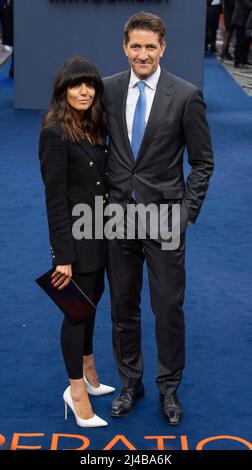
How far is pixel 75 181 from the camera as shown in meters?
4.06

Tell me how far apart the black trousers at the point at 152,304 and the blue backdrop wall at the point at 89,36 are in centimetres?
881

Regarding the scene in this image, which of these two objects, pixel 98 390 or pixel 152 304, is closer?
pixel 152 304

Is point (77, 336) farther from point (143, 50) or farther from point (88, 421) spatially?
point (143, 50)

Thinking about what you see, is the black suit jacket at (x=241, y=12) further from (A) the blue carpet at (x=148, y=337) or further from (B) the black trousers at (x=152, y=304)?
(B) the black trousers at (x=152, y=304)

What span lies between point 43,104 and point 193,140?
922 centimetres

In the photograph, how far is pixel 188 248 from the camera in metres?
7.00

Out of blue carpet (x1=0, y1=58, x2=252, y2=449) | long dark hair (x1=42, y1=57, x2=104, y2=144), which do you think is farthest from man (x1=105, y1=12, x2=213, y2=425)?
blue carpet (x1=0, y1=58, x2=252, y2=449)

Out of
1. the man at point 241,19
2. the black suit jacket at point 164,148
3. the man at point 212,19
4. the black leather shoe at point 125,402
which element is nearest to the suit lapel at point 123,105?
the black suit jacket at point 164,148

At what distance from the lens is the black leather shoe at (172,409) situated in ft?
14.0

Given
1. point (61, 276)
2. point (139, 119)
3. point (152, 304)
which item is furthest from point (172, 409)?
point (139, 119)

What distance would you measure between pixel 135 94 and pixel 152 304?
98cm

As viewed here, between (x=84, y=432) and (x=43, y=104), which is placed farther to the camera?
(x=43, y=104)
